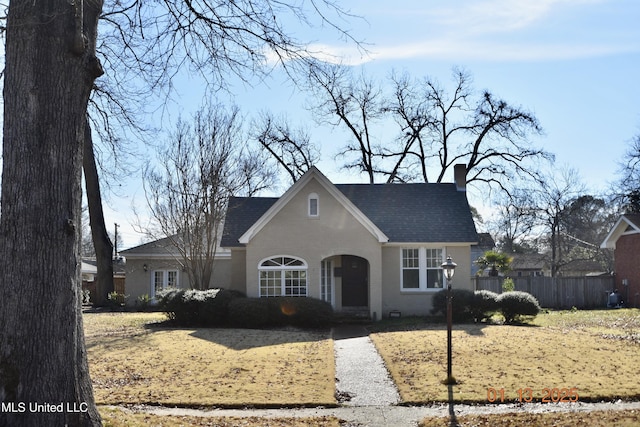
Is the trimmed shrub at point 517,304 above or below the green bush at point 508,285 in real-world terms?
below

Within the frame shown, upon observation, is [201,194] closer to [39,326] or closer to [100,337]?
[100,337]

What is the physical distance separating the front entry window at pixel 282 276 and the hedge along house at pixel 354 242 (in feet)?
0.13

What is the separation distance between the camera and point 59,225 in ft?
20.9

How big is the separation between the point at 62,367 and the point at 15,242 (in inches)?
55.9

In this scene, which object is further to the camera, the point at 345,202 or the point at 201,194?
the point at 201,194

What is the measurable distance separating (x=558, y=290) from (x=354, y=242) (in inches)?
621

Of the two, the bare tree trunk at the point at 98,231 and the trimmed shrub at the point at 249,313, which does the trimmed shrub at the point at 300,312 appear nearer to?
the trimmed shrub at the point at 249,313

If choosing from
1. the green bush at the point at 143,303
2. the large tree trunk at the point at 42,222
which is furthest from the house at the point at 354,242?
the large tree trunk at the point at 42,222

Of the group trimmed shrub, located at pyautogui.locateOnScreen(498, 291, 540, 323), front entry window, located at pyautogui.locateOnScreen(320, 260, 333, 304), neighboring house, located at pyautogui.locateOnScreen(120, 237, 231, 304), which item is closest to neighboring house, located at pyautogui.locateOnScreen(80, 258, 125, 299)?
neighboring house, located at pyautogui.locateOnScreen(120, 237, 231, 304)

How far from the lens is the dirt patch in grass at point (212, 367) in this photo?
10.4m

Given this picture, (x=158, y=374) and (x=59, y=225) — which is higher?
(x=59, y=225)

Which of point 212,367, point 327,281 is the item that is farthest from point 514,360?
point 327,281

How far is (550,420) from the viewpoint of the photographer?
28.4 ft

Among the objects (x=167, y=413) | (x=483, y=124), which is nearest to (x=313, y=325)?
(x=167, y=413)
